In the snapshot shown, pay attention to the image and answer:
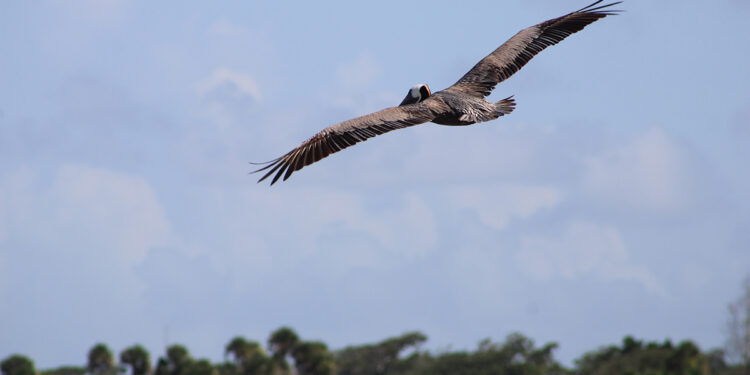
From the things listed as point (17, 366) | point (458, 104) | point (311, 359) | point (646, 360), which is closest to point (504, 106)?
point (458, 104)

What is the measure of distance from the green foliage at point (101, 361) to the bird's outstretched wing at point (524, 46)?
56650 mm

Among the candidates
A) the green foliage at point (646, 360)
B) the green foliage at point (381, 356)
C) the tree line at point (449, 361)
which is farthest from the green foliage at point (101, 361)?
the green foliage at point (646, 360)

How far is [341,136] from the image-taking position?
547 inches

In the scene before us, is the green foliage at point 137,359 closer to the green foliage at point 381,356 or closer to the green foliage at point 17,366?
the green foliage at point 17,366

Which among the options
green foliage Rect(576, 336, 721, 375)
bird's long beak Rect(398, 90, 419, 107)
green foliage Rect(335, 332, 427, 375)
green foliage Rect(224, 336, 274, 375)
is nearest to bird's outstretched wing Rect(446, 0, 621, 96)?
bird's long beak Rect(398, 90, 419, 107)

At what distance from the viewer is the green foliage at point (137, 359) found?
68.8m

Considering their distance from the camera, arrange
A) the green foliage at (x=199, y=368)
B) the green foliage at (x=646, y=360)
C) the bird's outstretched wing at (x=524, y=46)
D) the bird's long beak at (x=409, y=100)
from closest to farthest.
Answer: the bird's long beak at (x=409, y=100)
the bird's outstretched wing at (x=524, y=46)
the green foliage at (x=646, y=360)
the green foliage at (x=199, y=368)

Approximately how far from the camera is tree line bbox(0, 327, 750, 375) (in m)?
64.8

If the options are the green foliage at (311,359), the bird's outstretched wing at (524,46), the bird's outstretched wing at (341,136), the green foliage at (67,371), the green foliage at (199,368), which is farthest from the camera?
the green foliage at (67,371)

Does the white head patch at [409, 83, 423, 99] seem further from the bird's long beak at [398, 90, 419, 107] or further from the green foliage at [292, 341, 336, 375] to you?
the green foliage at [292, 341, 336, 375]

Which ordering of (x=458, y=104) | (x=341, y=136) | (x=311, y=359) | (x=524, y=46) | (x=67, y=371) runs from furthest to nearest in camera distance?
(x=67, y=371) → (x=311, y=359) → (x=524, y=46) → (x=458, y=104) → (x=341, y=136)

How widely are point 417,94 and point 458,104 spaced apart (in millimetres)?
677

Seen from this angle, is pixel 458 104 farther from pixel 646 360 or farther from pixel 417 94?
pixel 646 360

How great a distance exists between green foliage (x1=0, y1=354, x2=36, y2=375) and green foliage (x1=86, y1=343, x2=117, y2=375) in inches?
148
